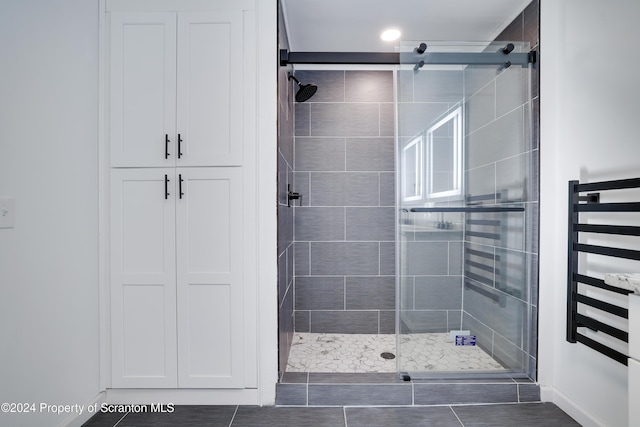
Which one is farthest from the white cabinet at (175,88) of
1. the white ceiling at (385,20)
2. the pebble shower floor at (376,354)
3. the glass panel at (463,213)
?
the pebble shower floor at (376,354)

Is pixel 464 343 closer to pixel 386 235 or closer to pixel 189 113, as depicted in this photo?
pixel 386 235

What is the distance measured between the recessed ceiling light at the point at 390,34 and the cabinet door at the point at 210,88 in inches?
45.0

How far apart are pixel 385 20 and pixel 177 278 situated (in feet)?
6.92

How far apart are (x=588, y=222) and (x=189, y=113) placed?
2101mm

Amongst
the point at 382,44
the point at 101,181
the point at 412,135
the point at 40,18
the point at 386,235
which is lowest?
the point at 386,235

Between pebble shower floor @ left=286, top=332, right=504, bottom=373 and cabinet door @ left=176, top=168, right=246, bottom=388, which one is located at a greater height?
cabinet door @ left=176, top=168, right=246, bottom=388

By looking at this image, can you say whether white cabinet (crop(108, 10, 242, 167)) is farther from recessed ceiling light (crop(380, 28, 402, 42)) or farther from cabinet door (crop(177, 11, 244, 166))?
recessed ceiling light (crop(380, 28, 402, 42))

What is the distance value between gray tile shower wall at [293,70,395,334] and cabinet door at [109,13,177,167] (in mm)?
1224

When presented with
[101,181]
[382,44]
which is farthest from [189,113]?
[382,44]

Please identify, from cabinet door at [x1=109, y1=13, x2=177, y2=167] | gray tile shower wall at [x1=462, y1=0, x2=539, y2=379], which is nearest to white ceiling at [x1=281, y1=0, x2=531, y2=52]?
gray tile shower wall at [x1=462, y1=0, x2=539, y2=379]

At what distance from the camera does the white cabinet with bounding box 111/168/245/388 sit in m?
1.82

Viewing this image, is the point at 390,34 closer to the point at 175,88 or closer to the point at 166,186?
the point at 175,88

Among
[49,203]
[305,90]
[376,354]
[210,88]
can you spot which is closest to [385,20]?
[305,90]

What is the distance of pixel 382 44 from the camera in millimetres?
2619
